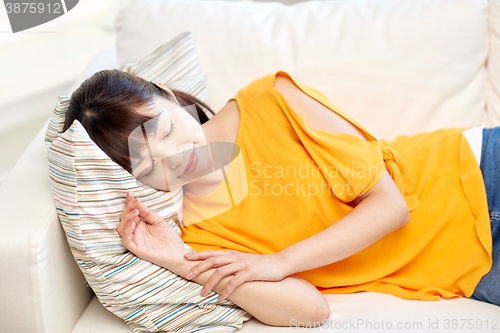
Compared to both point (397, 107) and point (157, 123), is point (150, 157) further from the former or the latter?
point (397, 107)

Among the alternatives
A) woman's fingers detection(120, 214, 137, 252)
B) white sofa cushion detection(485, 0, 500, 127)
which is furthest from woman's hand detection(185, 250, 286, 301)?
white sofa cushion detection(485, 0, 500, 127)

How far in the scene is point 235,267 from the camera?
81 centimetres

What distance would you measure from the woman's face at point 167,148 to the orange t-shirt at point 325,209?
96 mm

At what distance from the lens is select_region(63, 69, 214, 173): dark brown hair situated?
79cm

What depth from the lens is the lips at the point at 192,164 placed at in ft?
2.93

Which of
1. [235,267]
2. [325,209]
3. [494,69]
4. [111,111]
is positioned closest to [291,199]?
[325,209]

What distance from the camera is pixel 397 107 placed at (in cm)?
118

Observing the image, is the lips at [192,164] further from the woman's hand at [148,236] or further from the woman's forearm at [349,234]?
the woman's forearm at [349,234]

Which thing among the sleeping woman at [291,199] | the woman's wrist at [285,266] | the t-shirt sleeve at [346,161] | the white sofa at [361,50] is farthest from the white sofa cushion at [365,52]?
the woman's wrist at [285,266]

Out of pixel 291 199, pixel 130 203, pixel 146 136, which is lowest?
pixel 291 199

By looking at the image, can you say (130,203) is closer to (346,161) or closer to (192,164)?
(192,164)

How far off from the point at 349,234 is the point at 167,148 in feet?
1.36

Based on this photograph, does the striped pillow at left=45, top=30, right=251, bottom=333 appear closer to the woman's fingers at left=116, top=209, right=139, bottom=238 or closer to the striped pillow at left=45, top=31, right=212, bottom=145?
the woman's fingers at left=116, top=209, right=139, bottom=238

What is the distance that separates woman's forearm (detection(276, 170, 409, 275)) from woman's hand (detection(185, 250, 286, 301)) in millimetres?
23
